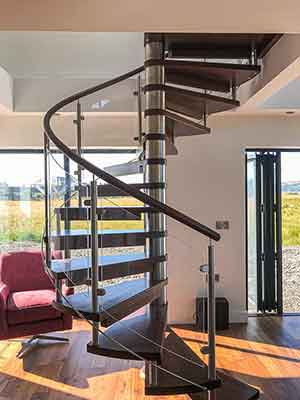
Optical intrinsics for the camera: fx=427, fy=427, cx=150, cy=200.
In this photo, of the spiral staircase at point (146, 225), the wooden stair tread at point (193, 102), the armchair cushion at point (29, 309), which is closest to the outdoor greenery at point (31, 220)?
the armchair cushion at point (29, 309)

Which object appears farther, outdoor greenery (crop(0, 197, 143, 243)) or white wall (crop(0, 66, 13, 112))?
outdoor greenery (crop(0, 197, 143, 243))

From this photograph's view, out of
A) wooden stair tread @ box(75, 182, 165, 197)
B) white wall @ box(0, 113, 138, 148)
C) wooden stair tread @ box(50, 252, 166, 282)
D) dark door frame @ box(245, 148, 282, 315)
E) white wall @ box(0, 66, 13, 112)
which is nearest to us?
wooden stair tread @ box(50, 252, 166, 282)

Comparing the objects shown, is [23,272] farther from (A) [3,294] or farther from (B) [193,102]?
(B) [193,102]

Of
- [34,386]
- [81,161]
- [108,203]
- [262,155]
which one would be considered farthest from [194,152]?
[34,386]

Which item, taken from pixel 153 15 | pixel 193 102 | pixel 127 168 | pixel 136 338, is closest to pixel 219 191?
pixel 193 102

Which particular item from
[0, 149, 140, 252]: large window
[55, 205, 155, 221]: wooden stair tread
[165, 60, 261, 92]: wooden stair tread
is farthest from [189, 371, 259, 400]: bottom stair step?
[0, 149, 140, 252]: large window

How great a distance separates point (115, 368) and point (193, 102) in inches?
104

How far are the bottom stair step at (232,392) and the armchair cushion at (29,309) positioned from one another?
1679 millimetres

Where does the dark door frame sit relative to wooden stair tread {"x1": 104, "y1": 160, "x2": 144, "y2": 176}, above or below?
below

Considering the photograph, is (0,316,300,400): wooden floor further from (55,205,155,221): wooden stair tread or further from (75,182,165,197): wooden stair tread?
(75,182,165,197): wooden stair tread

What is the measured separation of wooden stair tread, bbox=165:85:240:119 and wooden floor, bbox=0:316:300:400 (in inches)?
93.4

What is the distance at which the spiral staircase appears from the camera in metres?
2.78

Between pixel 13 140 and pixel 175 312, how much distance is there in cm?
300

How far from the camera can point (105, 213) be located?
307cm
